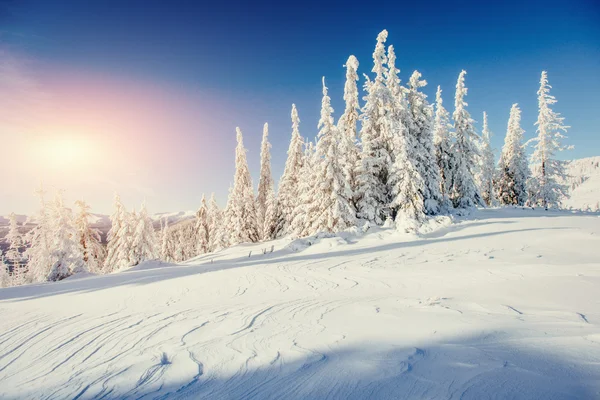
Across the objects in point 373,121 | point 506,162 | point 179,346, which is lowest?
point 179,346

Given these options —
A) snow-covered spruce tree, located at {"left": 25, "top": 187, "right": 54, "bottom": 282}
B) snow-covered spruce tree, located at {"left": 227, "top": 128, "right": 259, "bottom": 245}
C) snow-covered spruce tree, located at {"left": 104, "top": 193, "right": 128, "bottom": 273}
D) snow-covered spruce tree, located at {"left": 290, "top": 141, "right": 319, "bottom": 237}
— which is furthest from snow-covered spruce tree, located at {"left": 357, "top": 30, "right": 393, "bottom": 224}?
snow-covered spruce tree, located at {"left": 104, "top": 193, "right": 128, "bottom": 273}

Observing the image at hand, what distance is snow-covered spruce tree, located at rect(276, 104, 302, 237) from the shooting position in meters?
35.2

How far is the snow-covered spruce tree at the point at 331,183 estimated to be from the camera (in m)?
20.5

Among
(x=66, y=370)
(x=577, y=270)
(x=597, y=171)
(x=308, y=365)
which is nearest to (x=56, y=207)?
(x=66, y=370)

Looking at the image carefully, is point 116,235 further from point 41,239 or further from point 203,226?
point 203,226

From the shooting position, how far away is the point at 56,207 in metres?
21.7

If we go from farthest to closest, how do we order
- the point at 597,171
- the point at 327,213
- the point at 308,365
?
the point at 597,171 < the point at 327,213 < the point at 308,365

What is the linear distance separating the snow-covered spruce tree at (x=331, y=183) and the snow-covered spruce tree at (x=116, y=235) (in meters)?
23.3

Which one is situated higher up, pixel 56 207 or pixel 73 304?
pixel 56 207

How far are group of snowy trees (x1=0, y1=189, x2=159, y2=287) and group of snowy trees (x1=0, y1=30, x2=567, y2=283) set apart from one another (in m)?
0.09

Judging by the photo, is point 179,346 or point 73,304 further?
point 73,304

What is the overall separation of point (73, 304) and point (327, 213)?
16226mm

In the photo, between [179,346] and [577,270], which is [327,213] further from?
[179,346]

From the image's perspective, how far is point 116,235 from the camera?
33.2 m
